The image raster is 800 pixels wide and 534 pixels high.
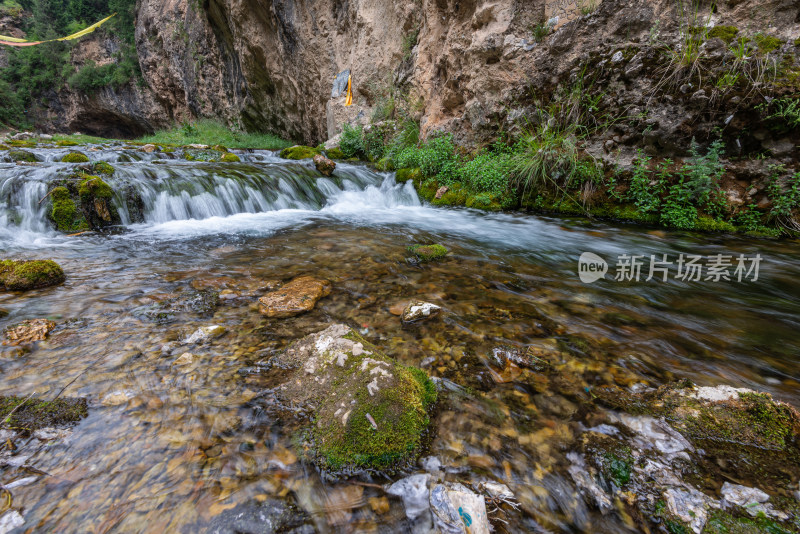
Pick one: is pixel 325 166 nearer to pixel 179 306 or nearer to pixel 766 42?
pixel 179 306

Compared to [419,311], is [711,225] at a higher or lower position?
higher

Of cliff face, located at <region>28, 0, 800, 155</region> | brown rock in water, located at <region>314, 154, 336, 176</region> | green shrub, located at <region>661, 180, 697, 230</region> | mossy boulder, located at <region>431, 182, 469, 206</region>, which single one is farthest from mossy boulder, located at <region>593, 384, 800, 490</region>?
brown rock in water, located at <region>314, 154, 336, 176</region>

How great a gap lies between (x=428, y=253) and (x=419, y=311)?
4.70 ft

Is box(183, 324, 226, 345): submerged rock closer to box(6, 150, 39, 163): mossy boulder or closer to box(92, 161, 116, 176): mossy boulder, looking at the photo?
box(92, 161, 116, 176): mossy boulder

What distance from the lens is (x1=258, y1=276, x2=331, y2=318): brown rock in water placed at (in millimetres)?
2344

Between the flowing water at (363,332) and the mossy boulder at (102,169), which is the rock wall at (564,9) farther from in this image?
the mossy boulder at (102,169)

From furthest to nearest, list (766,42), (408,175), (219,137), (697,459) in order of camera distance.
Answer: (219,137) < (408,175) < (766,42) < (697,459)

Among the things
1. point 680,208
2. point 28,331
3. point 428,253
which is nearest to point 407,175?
point 428,253

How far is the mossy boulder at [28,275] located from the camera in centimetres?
258

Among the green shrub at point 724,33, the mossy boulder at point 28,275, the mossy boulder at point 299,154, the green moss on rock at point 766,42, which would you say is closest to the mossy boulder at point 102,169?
the mossy boulder at point 28,275

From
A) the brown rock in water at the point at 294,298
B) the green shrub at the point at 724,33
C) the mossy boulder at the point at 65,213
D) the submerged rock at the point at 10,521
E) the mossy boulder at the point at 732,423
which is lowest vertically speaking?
the submerged rock at the point at 10,521

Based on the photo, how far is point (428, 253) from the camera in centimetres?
362

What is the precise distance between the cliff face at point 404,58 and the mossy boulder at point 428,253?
13.3 feet

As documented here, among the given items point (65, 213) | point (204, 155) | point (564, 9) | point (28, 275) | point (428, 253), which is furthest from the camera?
point (204, 155)
